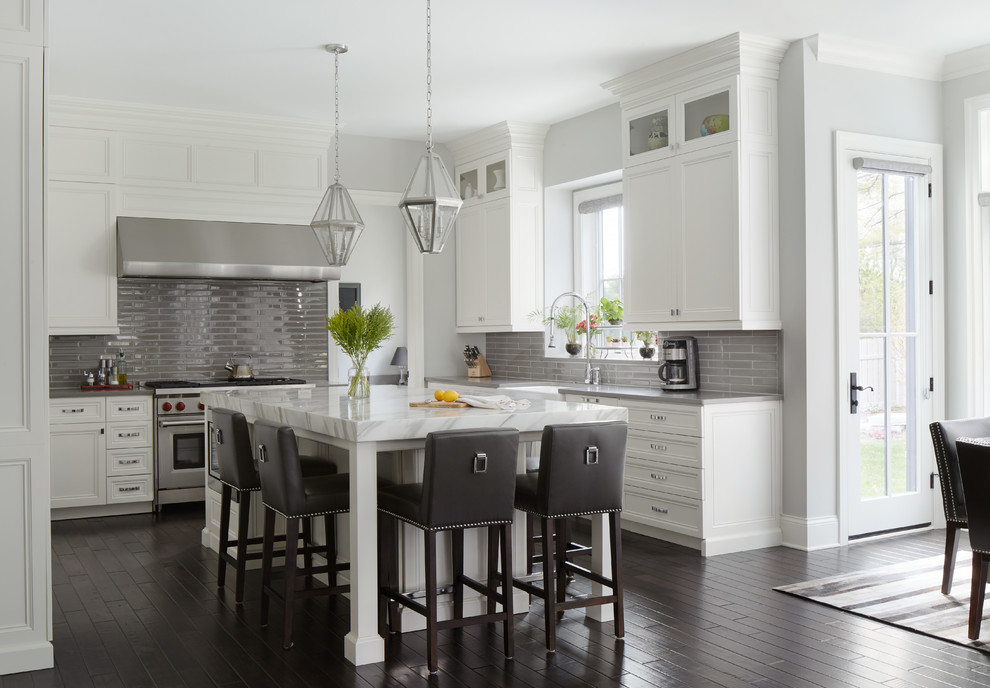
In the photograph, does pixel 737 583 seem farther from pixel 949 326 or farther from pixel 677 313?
pixel 949 326

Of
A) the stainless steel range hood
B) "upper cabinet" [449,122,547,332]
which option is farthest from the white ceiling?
the stainless steel range hood

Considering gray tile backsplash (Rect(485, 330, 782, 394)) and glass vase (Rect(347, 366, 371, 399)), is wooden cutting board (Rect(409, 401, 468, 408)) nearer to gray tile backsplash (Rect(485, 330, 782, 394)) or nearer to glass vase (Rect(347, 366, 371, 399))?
glass vase (Rect(347, 366, 371, 399))

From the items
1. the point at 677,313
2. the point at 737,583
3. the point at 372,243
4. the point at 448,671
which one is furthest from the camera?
the point at 372,243

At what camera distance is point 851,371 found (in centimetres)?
529

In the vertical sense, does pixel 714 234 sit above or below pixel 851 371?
above

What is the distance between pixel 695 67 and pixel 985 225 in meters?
2.00

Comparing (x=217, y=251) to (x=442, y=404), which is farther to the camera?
(x=217, y=251)

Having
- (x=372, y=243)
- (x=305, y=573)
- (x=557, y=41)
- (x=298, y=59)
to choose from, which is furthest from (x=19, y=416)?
(x=372, y=243)

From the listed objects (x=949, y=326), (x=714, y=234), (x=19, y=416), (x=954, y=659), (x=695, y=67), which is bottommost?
(x=954, y=659)

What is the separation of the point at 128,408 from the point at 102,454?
0.35 metres

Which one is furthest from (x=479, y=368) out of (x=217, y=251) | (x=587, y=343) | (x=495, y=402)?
(x=495, y=402)

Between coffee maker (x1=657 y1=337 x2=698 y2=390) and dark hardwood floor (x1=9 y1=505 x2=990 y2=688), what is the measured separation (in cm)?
124

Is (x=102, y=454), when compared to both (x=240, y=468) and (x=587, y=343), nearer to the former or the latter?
(x=240, y=468)

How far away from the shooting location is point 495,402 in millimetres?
3936
